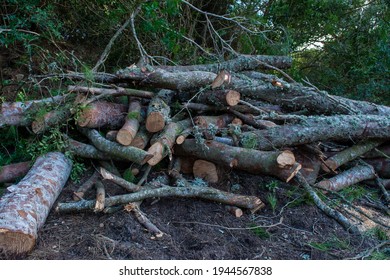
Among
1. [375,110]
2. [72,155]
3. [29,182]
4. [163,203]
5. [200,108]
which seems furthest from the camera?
[375,110]

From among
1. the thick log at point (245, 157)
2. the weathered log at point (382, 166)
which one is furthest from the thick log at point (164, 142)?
the weathered log at point (382, 166)

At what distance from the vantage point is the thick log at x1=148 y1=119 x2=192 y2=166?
158 inches

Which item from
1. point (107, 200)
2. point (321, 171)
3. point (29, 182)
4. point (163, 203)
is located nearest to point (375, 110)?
point (321, 171)

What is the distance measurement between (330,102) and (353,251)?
216 cm

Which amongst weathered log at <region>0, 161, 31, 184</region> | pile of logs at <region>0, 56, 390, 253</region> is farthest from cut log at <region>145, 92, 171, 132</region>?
weathered log at <region>0, 161, 31, 184</region>

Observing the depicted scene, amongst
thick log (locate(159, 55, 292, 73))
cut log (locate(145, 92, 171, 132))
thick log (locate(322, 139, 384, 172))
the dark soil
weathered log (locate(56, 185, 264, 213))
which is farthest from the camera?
thick log (locate(159, 55, 292, 73))

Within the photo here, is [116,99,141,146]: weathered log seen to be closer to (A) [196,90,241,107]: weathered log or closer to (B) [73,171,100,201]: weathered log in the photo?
(B) [73,171,100,201]: weathered log

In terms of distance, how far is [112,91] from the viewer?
15.0 feet

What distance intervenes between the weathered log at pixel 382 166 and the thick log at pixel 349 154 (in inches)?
9.3

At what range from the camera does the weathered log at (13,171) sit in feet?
14.2

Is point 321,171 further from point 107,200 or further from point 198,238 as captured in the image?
point 107,200

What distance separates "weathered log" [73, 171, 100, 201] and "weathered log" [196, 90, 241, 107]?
149 cm

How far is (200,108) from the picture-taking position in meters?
4.81
